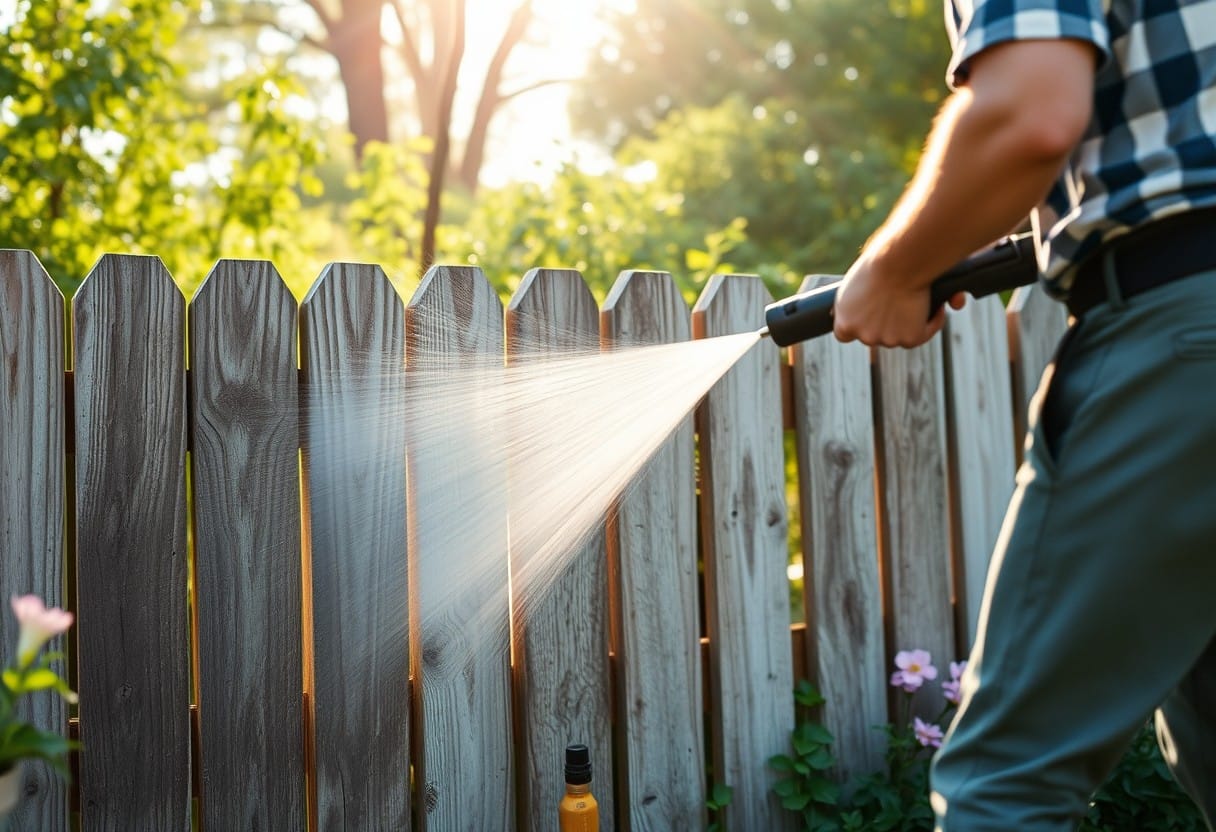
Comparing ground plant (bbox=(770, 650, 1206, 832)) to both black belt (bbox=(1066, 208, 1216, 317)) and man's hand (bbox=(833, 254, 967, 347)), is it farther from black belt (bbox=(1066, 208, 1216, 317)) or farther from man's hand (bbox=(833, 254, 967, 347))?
black belt (bbox=(1066, 208, 1216, 317))

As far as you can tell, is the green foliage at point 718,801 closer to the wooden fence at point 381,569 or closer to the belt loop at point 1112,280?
the wooden fence at point 381,569

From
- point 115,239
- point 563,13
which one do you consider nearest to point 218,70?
point 563,13

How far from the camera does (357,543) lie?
2498 millimetres

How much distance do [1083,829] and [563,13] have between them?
9630mm

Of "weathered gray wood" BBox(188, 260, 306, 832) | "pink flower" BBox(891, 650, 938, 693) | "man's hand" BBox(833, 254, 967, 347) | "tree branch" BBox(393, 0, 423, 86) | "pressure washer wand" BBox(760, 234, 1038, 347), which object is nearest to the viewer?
"man's hand" BBox(833, 254, 967, 347)

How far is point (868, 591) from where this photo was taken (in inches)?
125

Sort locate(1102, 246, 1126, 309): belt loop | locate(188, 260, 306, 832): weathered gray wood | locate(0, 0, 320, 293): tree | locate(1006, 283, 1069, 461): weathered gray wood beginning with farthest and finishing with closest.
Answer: locate(0, 0, 320, 293): tree < locate(1006, 283, 1069, 461): weathered gray wood < locate(188, 260, 306, 832): weathered gray wood < locate(1102, 246, 1126, 309): belt loop

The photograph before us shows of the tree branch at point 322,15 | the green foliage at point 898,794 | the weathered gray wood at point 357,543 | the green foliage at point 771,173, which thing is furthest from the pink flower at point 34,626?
the green foliage at point 771,173

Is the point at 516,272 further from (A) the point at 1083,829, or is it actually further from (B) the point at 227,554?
(A) the point at 1083,829

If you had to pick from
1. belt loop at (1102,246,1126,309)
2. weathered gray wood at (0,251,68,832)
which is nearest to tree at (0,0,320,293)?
weathered gray wood at (0,251,68,832)

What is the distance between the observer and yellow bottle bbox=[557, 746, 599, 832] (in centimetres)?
242

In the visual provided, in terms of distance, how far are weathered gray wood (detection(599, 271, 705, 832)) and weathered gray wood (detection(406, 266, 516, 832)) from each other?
314 mm

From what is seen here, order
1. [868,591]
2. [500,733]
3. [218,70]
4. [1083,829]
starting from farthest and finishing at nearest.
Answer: [218,70], [868,591], [1083,829], [500,733]

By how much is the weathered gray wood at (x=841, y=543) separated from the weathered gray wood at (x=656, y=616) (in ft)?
1.32
